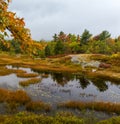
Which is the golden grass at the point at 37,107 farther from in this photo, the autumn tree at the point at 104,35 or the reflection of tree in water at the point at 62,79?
the autumn tree at the point at 104,35

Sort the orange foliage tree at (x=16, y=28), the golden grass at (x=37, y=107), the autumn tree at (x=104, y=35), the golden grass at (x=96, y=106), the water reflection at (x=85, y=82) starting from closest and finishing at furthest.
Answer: the orange foliage tree at (x=16, y=28), the golden grass at (x=37, y=107), the golden grass at (x=96, y=106), the water reflection at (x=85, y=82), the autumn tree at (x=104, y=35)

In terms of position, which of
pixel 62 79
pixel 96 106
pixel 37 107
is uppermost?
pixel 62 79

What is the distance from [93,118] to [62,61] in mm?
62938

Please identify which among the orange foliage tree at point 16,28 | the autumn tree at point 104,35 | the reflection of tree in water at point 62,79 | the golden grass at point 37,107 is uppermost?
the autumn tree at point 104,35

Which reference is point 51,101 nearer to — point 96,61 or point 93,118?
point 93,118

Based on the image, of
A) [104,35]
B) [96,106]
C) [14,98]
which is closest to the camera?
[96,106]

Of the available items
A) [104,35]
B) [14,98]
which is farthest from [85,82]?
[104,35]

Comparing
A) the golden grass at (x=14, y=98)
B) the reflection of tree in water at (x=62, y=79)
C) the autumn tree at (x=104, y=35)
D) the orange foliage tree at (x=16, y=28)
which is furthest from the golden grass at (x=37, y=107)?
the autumn tree at (x=104, y=35)

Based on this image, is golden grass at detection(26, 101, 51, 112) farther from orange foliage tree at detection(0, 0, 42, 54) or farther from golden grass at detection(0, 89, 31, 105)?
orange foliage tree at detection(0, 0, 42, 54)

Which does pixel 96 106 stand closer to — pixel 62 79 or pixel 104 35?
pixel 62 79

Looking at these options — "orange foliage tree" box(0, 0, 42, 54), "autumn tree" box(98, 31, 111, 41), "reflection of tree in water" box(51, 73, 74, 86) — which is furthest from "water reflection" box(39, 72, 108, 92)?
"autumn tree" box(98, 31, 111, 41)

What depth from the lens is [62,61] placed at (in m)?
82.2

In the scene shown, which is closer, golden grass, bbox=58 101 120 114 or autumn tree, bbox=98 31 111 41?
golden grass, bbox=58 101 120 114

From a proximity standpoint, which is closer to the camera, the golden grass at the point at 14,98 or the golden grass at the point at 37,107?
the golden grass at the point at 37,107
